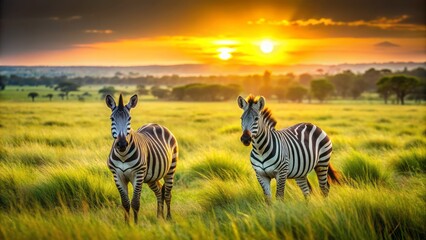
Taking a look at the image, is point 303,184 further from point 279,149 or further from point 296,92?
point 296,92

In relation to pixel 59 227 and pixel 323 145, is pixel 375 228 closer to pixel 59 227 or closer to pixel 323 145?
pixel 323 145

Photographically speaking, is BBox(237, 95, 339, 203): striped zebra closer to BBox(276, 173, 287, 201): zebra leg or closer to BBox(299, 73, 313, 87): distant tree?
BBox(276, 173, 287, 201): zebra leg

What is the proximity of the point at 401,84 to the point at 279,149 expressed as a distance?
261 ft

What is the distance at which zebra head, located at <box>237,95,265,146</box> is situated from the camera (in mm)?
6600

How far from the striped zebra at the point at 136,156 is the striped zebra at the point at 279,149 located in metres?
1.58

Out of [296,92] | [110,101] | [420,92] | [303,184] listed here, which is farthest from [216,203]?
[296,92]

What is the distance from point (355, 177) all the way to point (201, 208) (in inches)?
153

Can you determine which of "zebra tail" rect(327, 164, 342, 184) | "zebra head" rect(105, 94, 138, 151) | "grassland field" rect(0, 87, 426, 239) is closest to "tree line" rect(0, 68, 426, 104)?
"grassland field" rect(0, 87, 426, 239)

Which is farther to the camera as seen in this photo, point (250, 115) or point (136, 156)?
point (250, 115)

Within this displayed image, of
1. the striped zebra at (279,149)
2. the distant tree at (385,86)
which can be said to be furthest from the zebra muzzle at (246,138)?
the distant tree at (385,86)

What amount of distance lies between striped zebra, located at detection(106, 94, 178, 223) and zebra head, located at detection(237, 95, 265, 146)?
1615 millimetres

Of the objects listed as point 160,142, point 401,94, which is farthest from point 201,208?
point 401,94

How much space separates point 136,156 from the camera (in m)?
6.59

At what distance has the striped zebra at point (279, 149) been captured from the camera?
6.88 metres
